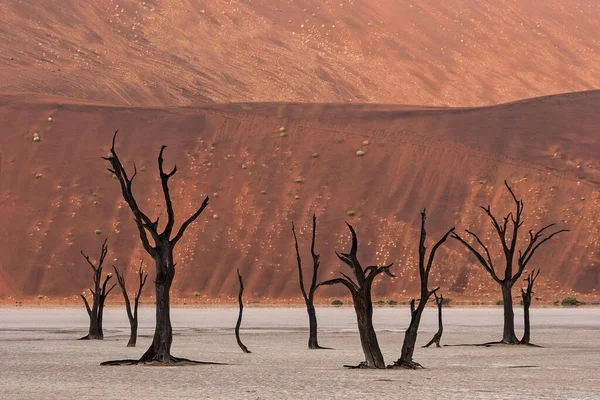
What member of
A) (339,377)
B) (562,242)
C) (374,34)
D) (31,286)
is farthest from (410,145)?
(339,377)

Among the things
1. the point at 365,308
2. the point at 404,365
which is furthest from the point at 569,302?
the point at 365,308

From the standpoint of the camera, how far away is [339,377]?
20109 mm

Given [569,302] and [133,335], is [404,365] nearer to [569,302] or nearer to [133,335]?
[133,335]

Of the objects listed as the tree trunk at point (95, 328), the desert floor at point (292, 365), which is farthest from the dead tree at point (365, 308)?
the tree trunk at point (95, 328)

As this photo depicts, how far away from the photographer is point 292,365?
23.8 m

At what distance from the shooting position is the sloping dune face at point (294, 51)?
4328 inches

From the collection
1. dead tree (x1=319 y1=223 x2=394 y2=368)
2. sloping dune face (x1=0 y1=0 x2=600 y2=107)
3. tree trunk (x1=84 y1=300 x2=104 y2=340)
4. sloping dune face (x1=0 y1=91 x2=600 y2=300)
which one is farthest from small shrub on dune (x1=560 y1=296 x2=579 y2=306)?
sloping dune face (x1=0 y1=0 x2=600 y2=107)

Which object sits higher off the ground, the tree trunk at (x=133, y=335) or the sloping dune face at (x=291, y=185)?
the sloping dune face at (x=291, y=185)

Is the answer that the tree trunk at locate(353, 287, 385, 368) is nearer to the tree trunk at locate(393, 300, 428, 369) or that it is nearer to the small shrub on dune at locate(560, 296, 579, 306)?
the tree trunk at locate(393, 300, 428, 369)

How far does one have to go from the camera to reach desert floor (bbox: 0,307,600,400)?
17.3m

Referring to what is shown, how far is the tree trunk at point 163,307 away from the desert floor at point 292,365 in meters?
1.01

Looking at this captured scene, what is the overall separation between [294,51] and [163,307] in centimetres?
10473

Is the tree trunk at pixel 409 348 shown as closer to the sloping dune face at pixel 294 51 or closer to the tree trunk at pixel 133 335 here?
the tree trunk at pixel 133 335

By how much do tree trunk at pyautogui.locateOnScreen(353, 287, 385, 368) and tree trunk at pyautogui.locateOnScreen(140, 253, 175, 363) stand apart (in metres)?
3.63
